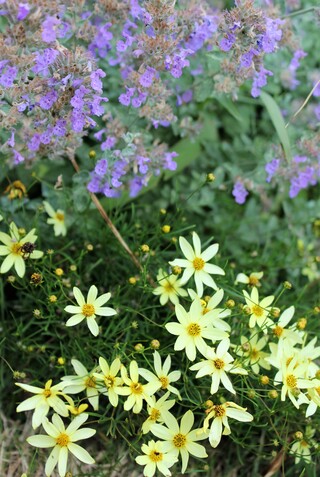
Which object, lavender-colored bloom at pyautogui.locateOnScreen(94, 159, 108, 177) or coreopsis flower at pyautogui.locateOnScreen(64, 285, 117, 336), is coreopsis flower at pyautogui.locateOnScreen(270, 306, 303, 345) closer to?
coreopsis flower at pyautogui.locateOnScreen(64, 285, 117, 336)

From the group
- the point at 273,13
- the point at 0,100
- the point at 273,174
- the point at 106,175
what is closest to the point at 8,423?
the point at 106,175

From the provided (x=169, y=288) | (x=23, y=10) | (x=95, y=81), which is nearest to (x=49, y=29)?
(x=23, y=10)

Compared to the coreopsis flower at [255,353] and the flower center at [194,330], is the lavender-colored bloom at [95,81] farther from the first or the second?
the coreopsis flower at [255,353]

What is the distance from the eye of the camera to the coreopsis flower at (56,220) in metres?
1.85

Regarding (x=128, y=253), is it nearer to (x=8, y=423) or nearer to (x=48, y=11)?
(x=8, y=423)

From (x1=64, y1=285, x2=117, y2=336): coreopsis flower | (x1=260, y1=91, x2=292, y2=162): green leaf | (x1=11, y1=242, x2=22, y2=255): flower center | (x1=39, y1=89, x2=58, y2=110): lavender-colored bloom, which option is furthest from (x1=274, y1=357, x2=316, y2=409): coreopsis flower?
(x1=39, y1=89, x2=58, y2=110): lavender-colored bloom

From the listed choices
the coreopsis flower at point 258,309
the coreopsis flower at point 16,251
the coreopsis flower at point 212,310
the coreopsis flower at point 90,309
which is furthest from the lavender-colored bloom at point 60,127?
the coreopsis flower at point 258,309

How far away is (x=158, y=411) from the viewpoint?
59.9 inches

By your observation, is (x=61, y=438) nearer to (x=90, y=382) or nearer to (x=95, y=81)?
(x=90, y=382)

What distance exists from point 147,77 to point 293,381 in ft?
2.75

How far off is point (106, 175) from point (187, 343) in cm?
56

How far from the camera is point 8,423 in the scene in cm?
179

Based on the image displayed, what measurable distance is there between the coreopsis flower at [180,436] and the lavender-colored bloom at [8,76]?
85 centimetres

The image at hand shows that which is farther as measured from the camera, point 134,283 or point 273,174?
point 273,174
